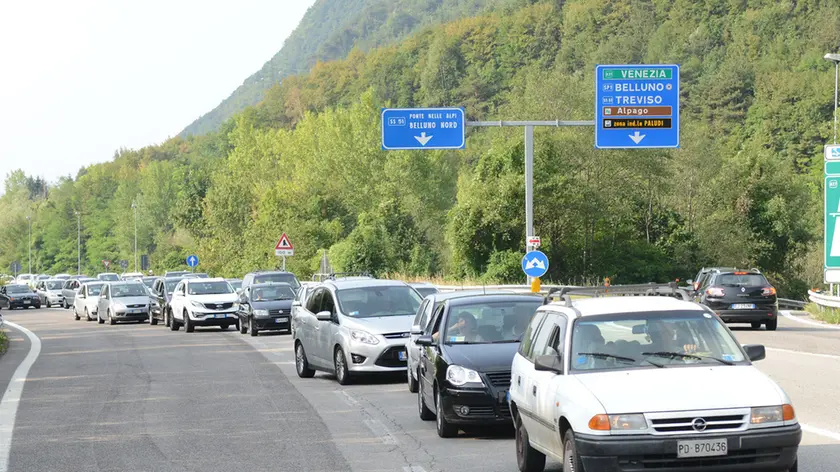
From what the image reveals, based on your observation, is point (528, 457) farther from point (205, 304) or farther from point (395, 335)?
point (205, 304)

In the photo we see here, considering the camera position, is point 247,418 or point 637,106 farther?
point 637,106

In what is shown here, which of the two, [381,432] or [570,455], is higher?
[570,455]

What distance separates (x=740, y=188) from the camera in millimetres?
82750

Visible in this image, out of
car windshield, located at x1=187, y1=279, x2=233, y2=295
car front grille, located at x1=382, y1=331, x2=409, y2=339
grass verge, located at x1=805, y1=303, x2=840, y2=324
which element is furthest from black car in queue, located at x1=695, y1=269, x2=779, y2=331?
car windshield, located at x1=187, y1=279, x2=233, y2=295

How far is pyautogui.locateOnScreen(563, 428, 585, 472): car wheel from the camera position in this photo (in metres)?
8.26

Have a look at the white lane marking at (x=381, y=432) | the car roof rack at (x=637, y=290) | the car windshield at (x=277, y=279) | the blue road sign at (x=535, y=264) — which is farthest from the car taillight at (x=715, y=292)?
the car roof rack at (x=637, y=290)

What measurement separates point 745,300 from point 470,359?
65.0 feet

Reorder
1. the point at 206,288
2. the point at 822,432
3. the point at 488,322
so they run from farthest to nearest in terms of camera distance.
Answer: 1. the point at 206,288
2. the point at 488,322
3. the point at 822,432

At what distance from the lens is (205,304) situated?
3797 cm

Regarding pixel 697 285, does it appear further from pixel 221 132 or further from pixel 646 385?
pixel 221 132

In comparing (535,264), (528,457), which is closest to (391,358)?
(528,457)

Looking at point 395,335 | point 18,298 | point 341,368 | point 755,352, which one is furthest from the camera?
point 18,298

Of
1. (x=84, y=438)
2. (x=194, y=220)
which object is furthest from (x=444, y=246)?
Answer: (x=84, y=438)

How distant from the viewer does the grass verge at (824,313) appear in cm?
3388
